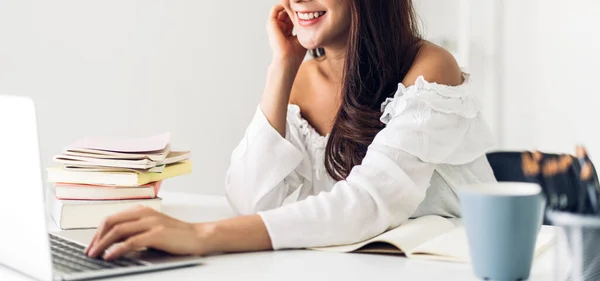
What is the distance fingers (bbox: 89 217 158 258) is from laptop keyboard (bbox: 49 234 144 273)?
0.02 m

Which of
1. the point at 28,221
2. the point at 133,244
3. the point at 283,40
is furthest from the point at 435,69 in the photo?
the point at 28,221

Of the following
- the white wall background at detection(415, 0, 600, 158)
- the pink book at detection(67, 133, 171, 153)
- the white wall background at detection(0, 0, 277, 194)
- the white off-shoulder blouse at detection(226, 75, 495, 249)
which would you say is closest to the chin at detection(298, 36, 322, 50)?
the white off-shoulder blouse at detection(226, 75, 495, 249)

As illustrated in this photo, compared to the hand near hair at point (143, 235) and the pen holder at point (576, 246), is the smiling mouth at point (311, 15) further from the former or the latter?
the pen holder at point (576, 246)

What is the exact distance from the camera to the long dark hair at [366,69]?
1.52 meters

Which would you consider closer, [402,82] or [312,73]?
[402,82]

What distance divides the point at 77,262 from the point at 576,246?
598 mm

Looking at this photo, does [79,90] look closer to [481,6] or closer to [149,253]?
[481,6]

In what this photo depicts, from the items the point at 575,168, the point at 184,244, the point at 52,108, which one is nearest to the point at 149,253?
the point at 184,244

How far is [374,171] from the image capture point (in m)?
1.24

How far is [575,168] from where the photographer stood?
693 mm

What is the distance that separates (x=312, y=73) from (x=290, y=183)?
288 mm

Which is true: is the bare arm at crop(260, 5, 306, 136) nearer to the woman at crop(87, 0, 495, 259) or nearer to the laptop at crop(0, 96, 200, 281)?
the woman at crop(87, 0, 495, 259)

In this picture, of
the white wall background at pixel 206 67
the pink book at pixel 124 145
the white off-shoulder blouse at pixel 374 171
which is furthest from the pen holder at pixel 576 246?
the white wall background at pixel 206 67

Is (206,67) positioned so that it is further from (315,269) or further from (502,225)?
(502,225)
